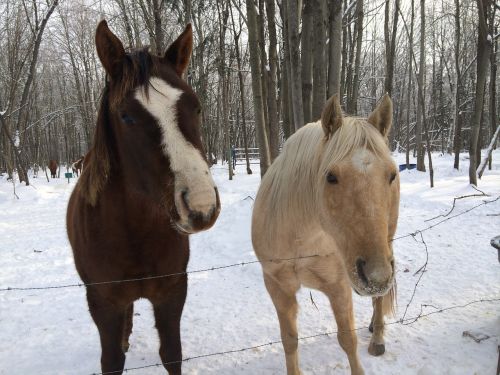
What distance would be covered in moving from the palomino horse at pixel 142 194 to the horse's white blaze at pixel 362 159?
25.5 inches

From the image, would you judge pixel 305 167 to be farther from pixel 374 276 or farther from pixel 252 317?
pixel 252 317

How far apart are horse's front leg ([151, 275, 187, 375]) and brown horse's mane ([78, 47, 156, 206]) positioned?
0.75 meters

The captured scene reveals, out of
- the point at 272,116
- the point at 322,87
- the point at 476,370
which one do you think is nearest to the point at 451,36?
the point at 272,116

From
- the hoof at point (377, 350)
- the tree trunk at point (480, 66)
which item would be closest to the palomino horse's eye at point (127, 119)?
the hoof at point (377, 350)

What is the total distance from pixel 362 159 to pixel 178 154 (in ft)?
2.66

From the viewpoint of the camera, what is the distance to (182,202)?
126 cm

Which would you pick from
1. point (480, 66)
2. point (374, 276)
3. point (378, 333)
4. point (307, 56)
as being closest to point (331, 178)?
point (374, 276)

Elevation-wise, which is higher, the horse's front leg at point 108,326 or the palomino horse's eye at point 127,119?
the palomino horse's eye at point 127,119

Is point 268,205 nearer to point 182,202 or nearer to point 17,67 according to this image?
point 182,202

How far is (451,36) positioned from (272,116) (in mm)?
24731

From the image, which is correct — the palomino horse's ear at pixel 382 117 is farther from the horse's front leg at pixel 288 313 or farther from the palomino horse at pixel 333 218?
the horse's front leg at pixel 288 313

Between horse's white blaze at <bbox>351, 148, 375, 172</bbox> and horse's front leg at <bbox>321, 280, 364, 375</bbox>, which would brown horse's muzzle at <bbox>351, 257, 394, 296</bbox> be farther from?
horse's front leg at <bbox>321, 280, 364, 375</bbox>

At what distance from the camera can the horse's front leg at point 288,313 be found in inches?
96.5

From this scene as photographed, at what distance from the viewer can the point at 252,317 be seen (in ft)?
11.5
